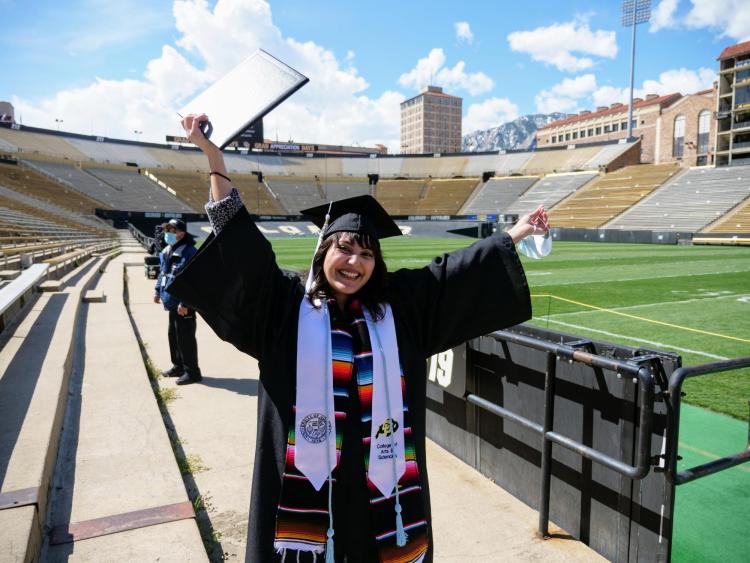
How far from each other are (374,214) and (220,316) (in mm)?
640

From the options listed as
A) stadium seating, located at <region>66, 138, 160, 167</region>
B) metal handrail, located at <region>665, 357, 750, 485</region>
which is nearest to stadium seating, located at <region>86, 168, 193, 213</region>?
stadium seating, located at <region>66, 138, 160, 167</region>

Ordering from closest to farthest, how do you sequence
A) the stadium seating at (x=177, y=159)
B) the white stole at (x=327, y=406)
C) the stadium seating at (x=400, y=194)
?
the white stole at (x=327, y=406)
the stadium seating at (x=400, y=194)
the stadium seating at (x=177, y=159)

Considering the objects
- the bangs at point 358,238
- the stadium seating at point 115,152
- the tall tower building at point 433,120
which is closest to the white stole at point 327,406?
the bangs at point 358,238

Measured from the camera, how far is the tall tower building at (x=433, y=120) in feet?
539

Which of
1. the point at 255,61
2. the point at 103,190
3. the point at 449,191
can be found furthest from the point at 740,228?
Answer: the point at 103,190

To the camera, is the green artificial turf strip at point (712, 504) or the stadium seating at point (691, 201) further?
the stadium seating at point (691, 201)

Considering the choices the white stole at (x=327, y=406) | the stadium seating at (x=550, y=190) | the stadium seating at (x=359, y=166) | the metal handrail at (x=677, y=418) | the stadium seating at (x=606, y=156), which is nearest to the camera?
the white stole at (x=327, y=406)

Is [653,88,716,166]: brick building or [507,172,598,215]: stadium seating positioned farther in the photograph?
[653,88,716,166]: brick building

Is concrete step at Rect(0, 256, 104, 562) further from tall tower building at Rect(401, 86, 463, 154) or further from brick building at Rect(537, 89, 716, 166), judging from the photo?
tall tower building at Rect(401, 86, 463, 154)

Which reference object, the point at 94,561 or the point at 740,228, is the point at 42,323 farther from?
the point at 740,228

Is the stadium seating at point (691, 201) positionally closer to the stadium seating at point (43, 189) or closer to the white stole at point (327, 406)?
the white stole at point (327, 406)

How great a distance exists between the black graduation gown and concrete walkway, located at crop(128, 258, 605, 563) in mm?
1186

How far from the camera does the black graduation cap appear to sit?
1.70 meters

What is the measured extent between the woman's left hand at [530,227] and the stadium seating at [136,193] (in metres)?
52.8
